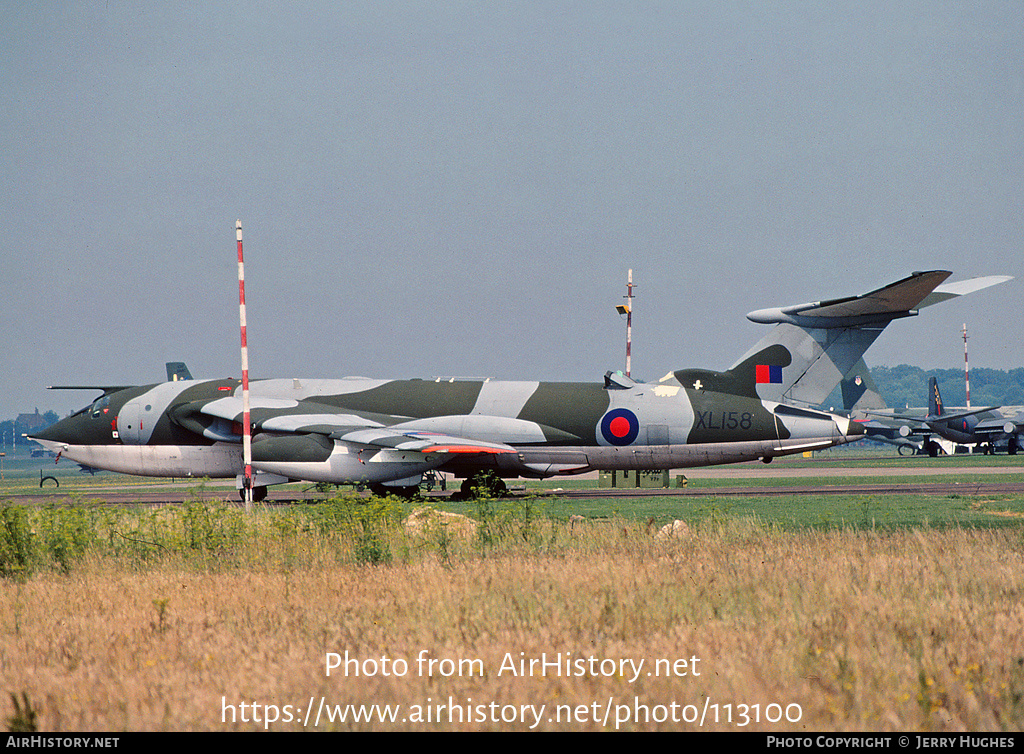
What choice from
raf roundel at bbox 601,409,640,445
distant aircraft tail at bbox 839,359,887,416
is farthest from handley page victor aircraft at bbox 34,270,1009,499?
distant aircraft tail at bbox 839,359,887,416

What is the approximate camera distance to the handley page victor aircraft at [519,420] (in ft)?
93.1

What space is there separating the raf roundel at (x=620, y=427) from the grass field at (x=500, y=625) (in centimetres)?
1300

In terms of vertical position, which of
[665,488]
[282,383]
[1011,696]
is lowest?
[665,488]

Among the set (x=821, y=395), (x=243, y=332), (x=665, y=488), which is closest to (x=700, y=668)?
(x=243, y=332)

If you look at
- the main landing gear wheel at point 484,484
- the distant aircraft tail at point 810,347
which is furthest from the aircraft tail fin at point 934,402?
the main landing gear wheel at point 484,484

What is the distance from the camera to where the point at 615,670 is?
7211 millimetres

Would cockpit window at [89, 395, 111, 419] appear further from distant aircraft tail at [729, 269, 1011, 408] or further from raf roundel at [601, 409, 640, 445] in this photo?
distant aircraft tail at [729, 269, 1011, 408]

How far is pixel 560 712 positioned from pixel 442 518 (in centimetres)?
1134

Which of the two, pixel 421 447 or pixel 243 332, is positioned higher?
pixel 243 332

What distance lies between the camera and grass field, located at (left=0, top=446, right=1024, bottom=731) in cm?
625

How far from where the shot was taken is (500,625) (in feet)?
29.4

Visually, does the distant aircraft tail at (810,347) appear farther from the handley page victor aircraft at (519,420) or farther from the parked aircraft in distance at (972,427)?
the parked aircraft in distance at (972,427)
